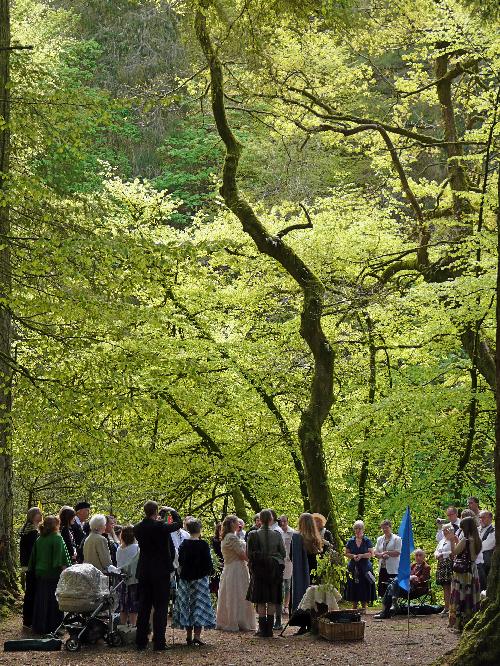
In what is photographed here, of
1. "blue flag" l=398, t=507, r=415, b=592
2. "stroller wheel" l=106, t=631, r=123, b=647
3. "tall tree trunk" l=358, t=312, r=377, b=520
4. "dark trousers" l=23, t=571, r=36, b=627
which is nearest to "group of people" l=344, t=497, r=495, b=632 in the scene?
"blue flag" l=398, t=507, r=415, b=592

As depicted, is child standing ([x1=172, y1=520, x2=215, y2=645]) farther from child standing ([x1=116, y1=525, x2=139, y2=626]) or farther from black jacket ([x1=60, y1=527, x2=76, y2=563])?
black jacket ([x1=60, y1=527, x2=76, y2=563])

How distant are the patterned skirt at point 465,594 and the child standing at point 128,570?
3.91 m

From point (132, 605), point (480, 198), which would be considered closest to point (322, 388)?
point (480, 198)

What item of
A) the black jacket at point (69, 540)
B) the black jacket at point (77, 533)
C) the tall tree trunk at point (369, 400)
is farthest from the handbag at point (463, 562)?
the tall tree trunk at point (369, 400)

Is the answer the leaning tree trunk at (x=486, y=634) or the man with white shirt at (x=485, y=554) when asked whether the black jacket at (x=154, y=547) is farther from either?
the leaning tree trunk at (x=486, y=634)

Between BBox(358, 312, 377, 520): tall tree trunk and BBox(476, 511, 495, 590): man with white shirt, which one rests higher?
BBox(358, 312, 377, 520): tall tree trunk

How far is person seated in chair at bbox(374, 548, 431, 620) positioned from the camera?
1537 cm

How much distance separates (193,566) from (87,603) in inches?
54.9

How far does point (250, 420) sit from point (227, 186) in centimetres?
736

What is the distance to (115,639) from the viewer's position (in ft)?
39.1

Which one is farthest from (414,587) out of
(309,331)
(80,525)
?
(80,525)

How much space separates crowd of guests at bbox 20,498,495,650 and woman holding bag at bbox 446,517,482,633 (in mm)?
12

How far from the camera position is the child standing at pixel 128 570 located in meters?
12.5

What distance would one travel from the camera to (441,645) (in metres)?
11.5
